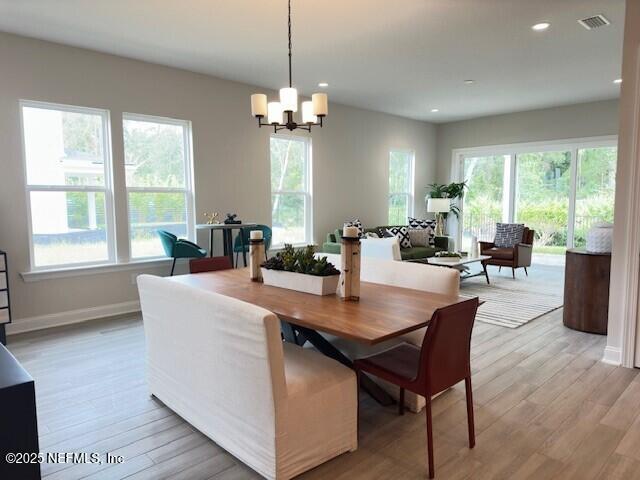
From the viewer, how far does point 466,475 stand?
6.43ft

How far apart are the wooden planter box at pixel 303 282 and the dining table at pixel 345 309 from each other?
37 mm

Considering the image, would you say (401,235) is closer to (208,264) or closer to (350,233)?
(208,264)

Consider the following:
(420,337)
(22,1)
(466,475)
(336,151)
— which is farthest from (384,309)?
(336,151)

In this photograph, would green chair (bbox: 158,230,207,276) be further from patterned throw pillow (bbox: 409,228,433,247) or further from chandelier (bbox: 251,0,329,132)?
patterned throw pillow (bbox: 409,228,433,247)

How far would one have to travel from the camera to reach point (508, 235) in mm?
6941

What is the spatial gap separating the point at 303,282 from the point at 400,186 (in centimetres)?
638

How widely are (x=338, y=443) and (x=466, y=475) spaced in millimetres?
605

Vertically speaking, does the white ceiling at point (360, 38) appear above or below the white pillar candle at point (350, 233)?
above

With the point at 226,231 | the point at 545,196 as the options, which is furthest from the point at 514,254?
the point at 226,231

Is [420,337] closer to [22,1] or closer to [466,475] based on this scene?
[466,475]

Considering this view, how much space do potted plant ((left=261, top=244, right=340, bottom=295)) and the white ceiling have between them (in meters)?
2.10

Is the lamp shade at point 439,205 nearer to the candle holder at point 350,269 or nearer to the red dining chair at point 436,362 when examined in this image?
the candle holder at point 350,269

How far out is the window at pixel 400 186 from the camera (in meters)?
8.32

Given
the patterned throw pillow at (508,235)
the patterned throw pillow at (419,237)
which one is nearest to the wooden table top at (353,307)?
the patterned throw pillow at (419,237)
